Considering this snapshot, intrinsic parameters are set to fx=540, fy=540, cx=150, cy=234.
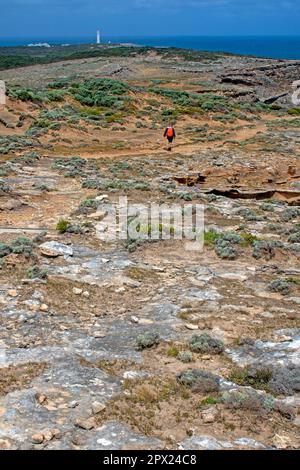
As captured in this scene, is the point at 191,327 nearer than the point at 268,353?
No

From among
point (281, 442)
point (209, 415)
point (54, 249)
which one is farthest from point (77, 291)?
point (281, 442)

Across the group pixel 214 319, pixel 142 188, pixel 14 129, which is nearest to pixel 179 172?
pixel 142 188

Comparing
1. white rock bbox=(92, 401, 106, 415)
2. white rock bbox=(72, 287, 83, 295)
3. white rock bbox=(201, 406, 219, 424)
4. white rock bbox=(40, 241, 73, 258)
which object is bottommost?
white rock bbox=(201, 406, 219, 424)

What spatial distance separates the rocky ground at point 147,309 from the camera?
6.83 m

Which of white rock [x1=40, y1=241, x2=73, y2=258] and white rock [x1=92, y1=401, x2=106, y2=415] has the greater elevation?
white rock [x1=40, y1=241, x2=73, y2=258]

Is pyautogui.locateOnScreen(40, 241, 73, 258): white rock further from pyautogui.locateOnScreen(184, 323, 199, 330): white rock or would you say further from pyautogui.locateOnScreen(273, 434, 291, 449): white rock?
pyautogui.locateOnScreen(273, 434, 291, 449): white rock

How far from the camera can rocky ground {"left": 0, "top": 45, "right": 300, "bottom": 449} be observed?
683cm

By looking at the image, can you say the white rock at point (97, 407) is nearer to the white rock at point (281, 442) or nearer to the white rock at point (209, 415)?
the white rock at point (209, 415)

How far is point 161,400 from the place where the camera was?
7328mm

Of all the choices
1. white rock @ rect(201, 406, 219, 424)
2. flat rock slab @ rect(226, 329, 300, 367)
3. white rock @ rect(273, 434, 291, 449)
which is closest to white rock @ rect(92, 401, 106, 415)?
white rock @ rect(201, 406, 219, 424)

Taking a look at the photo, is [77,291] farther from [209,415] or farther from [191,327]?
[209,415]

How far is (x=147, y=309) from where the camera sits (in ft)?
33.7

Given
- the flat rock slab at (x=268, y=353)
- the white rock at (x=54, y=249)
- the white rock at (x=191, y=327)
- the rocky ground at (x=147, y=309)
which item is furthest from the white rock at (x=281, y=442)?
the white rock at (x=54, y=249)

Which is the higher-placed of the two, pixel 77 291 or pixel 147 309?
pixel 77 291
